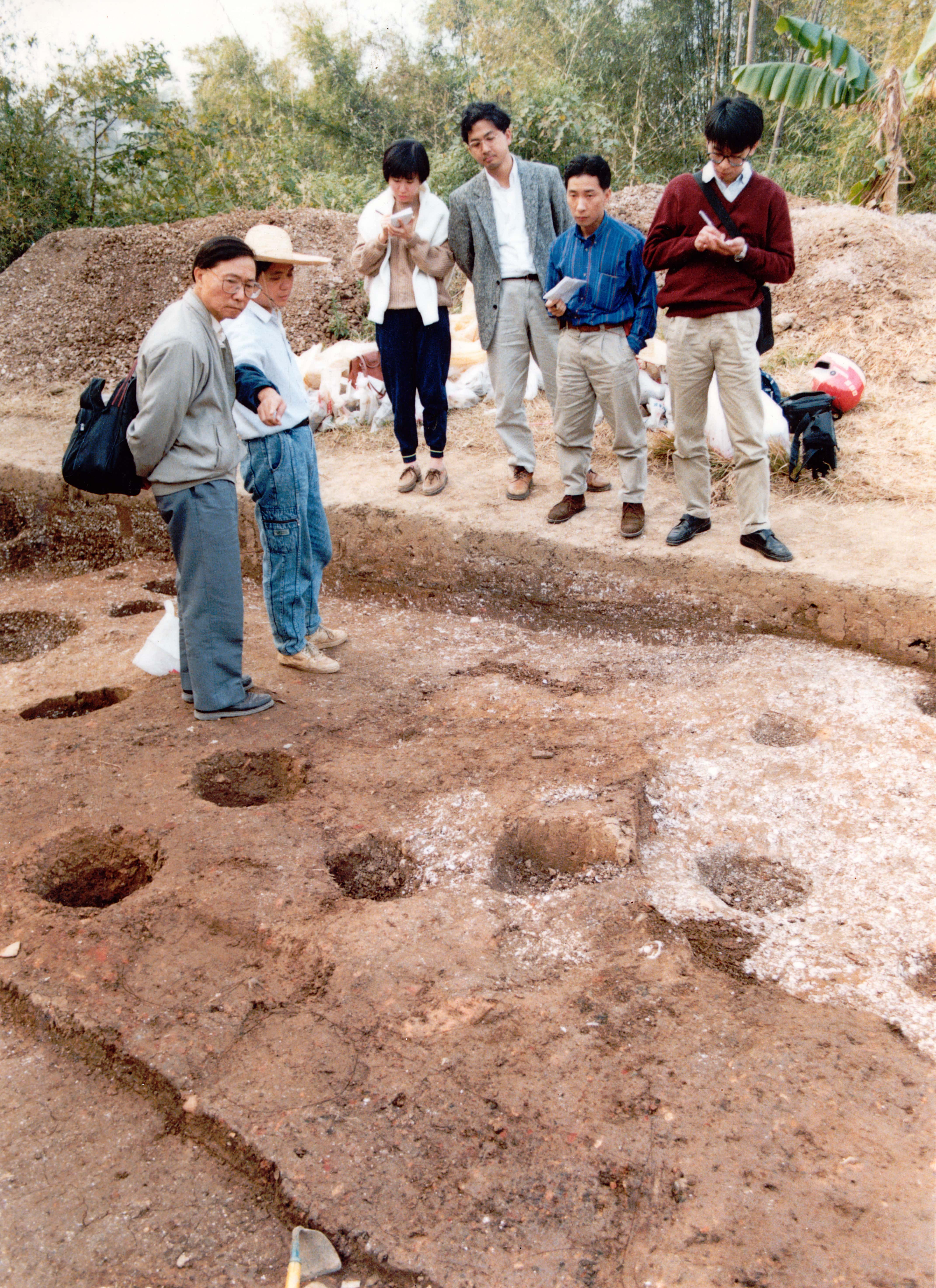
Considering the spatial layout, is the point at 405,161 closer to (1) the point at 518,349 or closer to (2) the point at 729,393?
(1) the point at 518,349

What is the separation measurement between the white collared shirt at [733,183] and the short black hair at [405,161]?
4.26ft

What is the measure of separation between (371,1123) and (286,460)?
2.38 metres

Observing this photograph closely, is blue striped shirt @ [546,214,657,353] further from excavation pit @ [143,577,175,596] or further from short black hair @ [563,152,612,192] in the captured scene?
excavation pit @ [143,577,175,596]

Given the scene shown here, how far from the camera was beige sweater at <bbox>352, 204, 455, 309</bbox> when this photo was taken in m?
4.70

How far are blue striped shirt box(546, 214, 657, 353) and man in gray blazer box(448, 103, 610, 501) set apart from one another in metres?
0.27

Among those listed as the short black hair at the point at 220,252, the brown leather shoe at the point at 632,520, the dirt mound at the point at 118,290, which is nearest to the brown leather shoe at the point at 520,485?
the brown leather shoe at the point at 632,520

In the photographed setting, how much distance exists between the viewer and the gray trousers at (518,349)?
190 inches

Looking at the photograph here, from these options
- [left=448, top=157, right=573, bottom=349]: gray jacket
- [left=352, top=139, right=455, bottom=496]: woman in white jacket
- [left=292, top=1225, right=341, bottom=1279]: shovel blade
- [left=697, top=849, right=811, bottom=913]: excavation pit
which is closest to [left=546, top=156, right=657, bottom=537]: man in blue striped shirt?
[left=448, top=157, right=573, bottom=349]: gray jacket

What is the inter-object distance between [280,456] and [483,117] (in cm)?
207

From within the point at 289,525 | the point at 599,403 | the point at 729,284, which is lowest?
the point at 289,525

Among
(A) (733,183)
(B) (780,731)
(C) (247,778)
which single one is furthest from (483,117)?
(C) (247,778)

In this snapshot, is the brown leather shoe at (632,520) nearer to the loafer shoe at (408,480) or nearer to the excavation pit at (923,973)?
the loafer shoe at (408,480)

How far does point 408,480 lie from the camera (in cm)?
548

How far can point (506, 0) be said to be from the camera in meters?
17.8
